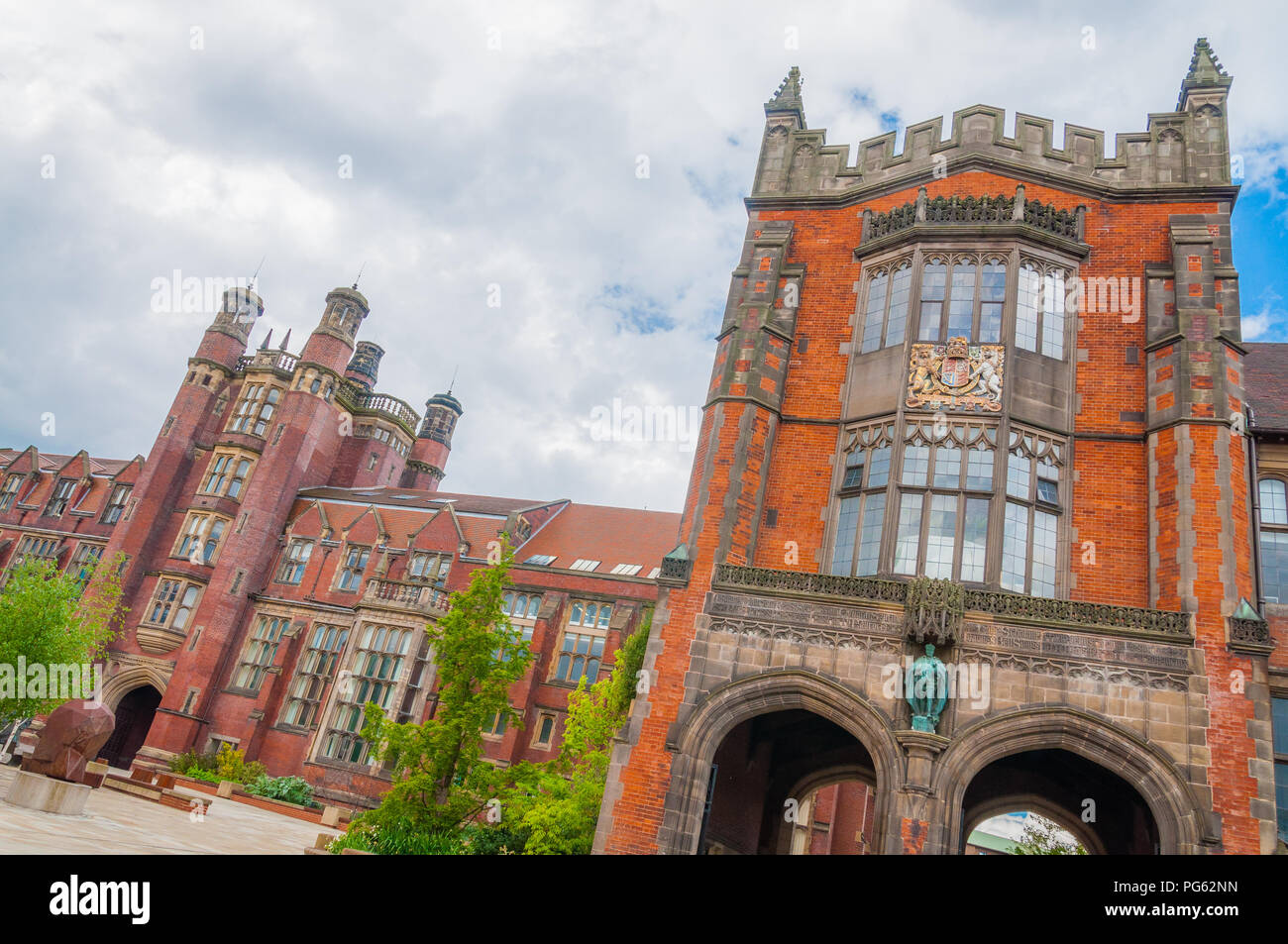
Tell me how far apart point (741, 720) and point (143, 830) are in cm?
1179

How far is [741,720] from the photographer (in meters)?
14.4

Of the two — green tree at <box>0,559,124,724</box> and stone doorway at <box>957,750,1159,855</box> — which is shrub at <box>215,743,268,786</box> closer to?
green tree at <box>0,559,124,724</box>

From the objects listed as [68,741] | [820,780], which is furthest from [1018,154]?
[68,741]

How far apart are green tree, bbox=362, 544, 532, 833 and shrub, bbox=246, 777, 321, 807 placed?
47.6 feet

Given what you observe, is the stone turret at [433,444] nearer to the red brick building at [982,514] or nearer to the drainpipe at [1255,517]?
the red brick building at [982,514]

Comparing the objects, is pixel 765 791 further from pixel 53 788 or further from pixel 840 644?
pixel 53 788

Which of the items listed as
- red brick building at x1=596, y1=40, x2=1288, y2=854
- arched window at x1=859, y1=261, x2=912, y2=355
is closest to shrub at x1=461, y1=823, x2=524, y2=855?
red brick building at x1=596, y1=40, x2=1288, y2=854

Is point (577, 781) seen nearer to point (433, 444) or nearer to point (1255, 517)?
point (1255, 517)

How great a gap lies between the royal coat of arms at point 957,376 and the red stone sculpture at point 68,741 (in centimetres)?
1626

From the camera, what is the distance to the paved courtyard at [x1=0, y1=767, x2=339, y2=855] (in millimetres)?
11031

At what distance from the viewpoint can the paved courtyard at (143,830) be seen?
36.2 feet

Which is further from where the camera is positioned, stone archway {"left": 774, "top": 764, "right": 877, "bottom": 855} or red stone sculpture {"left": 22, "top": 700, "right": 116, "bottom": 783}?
stone archway {"left": 774, "top": 764, "right": 877, "bottom": 855}
